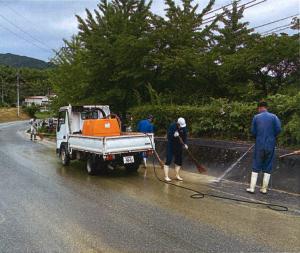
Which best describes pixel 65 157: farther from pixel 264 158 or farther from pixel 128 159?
pixel 264 158

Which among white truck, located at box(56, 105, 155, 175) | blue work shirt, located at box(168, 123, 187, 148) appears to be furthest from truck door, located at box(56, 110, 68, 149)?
blue work shirt, located at box(168, 123, 187, 148)

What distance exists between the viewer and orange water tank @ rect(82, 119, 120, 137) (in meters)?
9.24

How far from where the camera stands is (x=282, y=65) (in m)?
14.0

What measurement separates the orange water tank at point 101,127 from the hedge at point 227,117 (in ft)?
13.5

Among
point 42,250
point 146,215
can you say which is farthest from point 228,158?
point 42,250

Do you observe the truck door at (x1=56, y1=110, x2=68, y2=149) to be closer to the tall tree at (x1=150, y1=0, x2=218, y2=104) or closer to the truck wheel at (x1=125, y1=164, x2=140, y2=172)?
the truck wheel at (x1=125, y1=164, x2=140, y2=172)

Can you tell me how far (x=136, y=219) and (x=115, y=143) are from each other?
3.72 metres

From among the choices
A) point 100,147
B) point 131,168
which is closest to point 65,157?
point 131,168

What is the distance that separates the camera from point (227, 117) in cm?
1098

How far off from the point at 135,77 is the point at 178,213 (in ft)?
35.9

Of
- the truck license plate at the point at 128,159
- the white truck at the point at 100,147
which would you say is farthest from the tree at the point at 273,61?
the truck license plate at the point at 128,159

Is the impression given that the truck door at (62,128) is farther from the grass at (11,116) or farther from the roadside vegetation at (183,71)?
the grass at (11,116)

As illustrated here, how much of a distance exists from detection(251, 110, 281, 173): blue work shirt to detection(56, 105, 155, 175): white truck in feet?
11.6

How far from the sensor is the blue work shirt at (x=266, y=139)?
6453 mm
